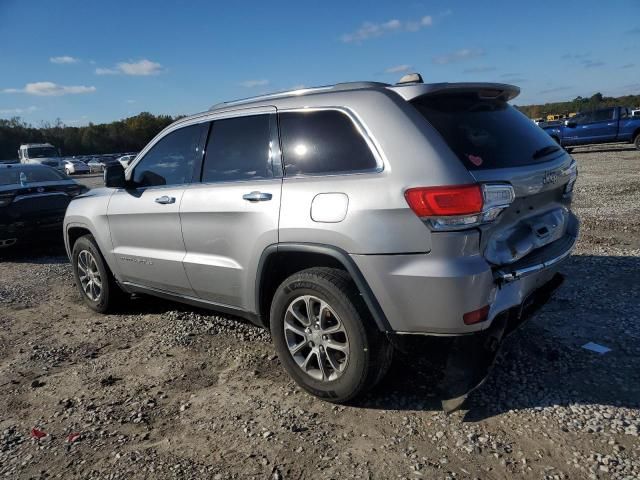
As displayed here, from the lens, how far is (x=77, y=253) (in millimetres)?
5305

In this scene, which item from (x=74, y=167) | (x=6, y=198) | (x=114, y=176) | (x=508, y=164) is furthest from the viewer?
(x=74, y=167)

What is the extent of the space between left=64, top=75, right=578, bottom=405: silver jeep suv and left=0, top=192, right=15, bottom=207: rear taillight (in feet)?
16.7

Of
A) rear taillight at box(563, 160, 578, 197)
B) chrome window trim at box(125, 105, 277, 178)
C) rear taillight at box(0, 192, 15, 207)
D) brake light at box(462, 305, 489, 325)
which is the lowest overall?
brake light at box(462, 305, 489, 325)

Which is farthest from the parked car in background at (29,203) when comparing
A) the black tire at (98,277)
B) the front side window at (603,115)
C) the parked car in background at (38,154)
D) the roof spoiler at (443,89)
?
the parked car in background at (38,154)

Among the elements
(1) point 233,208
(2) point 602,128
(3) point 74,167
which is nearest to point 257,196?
(1) point 233,208

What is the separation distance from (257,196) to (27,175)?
6.91 meters

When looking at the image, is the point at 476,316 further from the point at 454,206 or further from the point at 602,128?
the point at 602,128

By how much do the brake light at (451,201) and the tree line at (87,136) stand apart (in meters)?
73.7

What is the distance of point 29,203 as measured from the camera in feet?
26.0

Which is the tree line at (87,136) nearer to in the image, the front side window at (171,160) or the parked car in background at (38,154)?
the parked car in background at (38,154)

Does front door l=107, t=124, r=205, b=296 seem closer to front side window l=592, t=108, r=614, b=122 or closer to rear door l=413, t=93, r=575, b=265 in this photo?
rear door l=413, t=93, r=575, b=265

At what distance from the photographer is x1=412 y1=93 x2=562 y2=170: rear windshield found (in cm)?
282

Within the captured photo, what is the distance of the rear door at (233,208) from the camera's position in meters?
3.33

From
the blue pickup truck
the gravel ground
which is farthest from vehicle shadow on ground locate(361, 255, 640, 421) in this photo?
the blue pickup truck
